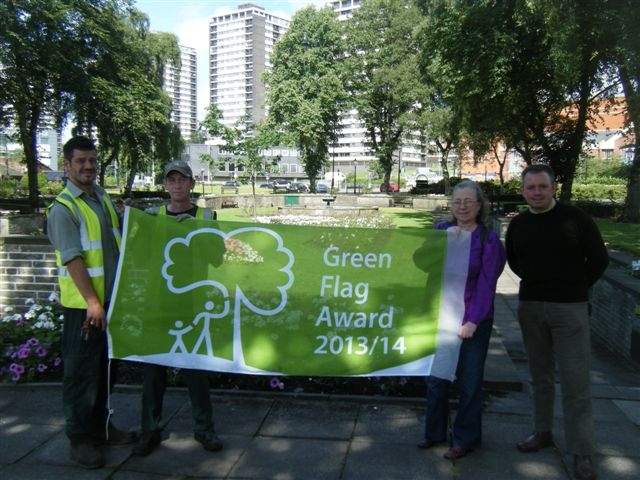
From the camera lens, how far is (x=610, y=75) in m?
17.9

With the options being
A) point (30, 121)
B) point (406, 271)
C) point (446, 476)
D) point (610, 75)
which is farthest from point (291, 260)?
point (30, 121)

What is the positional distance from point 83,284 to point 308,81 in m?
50.4

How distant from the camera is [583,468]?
→ 3291 millimetres

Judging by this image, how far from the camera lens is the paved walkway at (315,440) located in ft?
11.1

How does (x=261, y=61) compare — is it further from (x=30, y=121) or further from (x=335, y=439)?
(x=335, y=439)

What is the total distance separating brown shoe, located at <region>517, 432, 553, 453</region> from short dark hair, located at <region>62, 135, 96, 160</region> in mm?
3428

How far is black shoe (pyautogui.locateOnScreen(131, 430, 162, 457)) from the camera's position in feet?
11.9

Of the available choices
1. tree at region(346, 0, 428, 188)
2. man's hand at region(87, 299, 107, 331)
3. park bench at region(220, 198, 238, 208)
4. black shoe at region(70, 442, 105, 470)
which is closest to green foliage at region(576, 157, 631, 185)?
tree at region(346, 0, 428, 188)

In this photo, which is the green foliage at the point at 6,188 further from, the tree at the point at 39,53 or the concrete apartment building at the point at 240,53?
the concrete apartment building at the point at 240,53

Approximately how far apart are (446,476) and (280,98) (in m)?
50.2

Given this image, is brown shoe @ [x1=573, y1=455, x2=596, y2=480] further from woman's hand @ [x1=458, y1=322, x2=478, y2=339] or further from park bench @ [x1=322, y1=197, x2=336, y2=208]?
park bench @ [x1=322, y1=197, x2=336, y2=208]

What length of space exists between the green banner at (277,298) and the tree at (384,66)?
46.1m

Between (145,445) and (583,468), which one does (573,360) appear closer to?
(583,468)

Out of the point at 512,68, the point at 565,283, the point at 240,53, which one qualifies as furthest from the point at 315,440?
the point at 240,53
